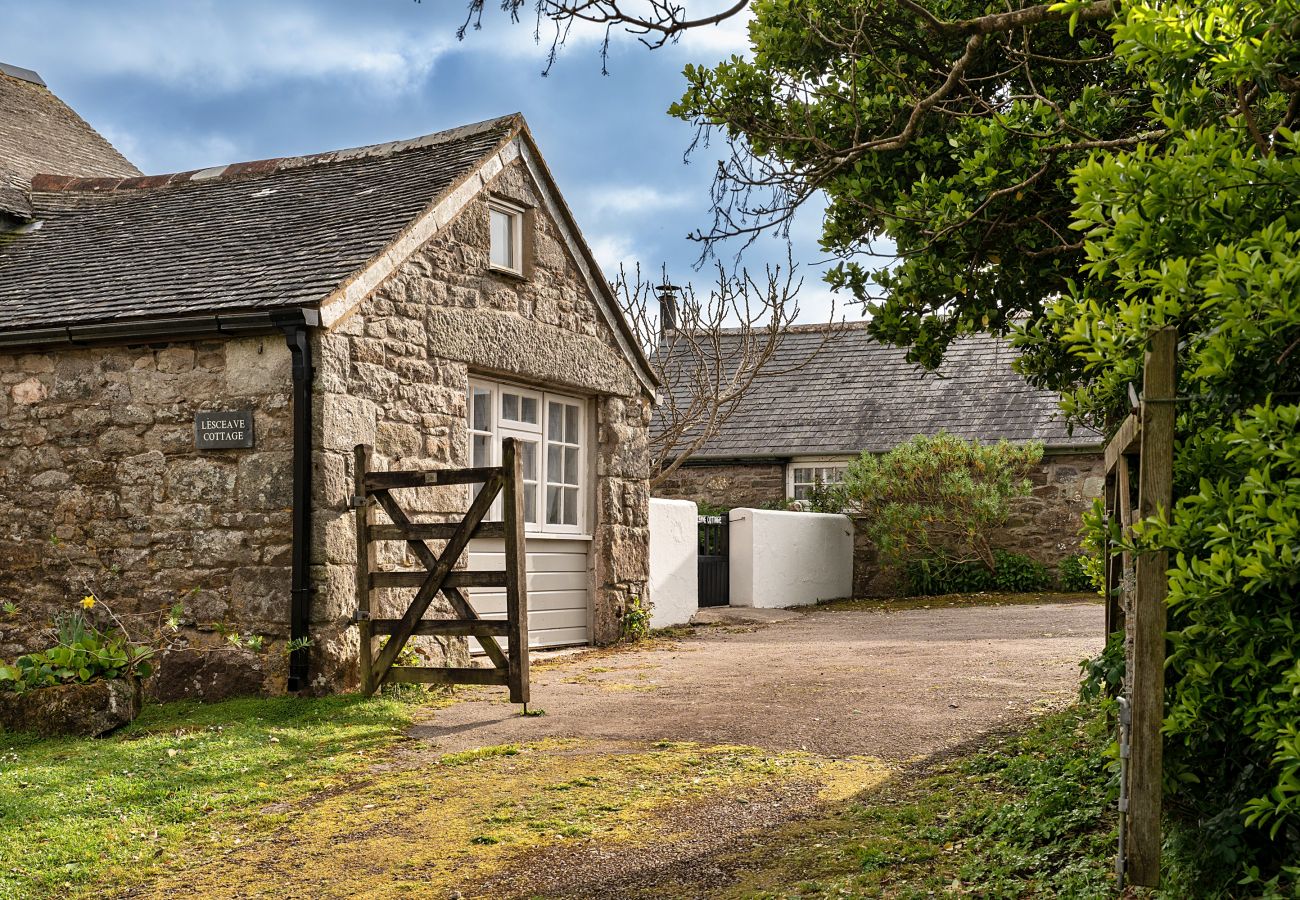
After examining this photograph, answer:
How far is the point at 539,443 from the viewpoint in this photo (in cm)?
1282

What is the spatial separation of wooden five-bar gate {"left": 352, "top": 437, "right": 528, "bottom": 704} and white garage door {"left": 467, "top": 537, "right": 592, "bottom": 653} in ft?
6.58

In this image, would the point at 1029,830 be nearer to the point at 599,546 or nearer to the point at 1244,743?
the point at 1244,743

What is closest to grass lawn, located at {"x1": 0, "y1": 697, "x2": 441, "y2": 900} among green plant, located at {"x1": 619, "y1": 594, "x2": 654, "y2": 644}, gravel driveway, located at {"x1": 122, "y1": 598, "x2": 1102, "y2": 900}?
gravel driveway, located at {"x1": 122, "y1": 598, "x2": 1102, "y2": 900}

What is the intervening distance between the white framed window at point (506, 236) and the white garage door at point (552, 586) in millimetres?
2781

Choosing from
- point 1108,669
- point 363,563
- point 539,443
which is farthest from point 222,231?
point 1108,669

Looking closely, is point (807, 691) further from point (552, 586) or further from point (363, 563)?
point (552, 586)

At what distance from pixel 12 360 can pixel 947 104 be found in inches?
333

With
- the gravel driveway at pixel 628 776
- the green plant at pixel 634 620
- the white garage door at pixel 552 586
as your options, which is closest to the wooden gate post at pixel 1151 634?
the gravel driveway at pixel 628 776

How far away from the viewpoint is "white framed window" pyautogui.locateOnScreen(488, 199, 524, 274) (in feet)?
40.5

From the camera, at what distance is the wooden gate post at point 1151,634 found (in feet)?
13.0

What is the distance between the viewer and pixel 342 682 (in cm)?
984

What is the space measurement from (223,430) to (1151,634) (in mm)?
7936

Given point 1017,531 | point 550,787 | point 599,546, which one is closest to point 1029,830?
point 550,787

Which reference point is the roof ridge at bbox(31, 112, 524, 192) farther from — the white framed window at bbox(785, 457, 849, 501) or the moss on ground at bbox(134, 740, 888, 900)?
the white framed window at bbox(785, 457, 849, 501)
